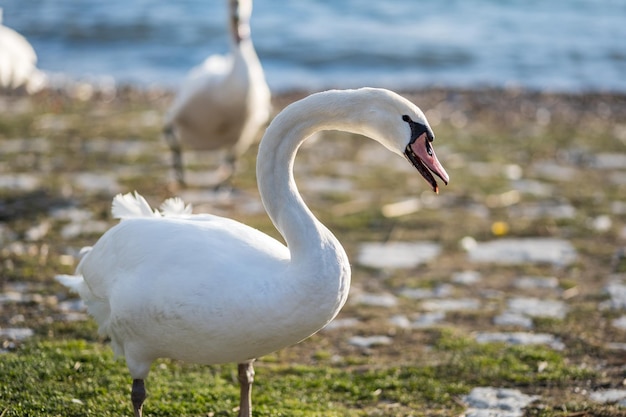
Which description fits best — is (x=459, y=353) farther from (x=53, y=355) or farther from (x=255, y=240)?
(x=53, y=355)

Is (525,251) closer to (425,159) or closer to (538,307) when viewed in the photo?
(538,307)

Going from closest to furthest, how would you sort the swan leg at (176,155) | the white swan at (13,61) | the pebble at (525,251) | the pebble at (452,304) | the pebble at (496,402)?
the pebble at (496,402), the pebble at (452,304), the pebble at (525,251), the white swan at (13,61), the swan leg at (176,155)

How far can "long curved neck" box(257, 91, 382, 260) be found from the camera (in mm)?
3559

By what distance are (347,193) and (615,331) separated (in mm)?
3215

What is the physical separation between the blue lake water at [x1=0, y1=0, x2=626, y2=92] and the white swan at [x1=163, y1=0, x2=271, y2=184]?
590 cm

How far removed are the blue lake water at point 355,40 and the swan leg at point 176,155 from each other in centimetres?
609

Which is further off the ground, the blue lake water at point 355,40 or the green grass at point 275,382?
the blue lake water at point 355,40

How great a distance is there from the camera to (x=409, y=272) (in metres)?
6.48

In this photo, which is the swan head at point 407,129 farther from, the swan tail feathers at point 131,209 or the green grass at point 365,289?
the green grass at point 365,289

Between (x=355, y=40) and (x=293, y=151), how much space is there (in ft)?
48.7

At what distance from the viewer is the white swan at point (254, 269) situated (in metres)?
3.42

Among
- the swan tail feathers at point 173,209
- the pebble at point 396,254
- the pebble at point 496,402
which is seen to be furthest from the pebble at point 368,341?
the swan tail feathers at point 173,209

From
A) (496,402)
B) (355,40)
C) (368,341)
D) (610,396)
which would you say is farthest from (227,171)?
(355,40)

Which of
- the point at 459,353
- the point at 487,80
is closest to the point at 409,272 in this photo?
the point at 459,353
